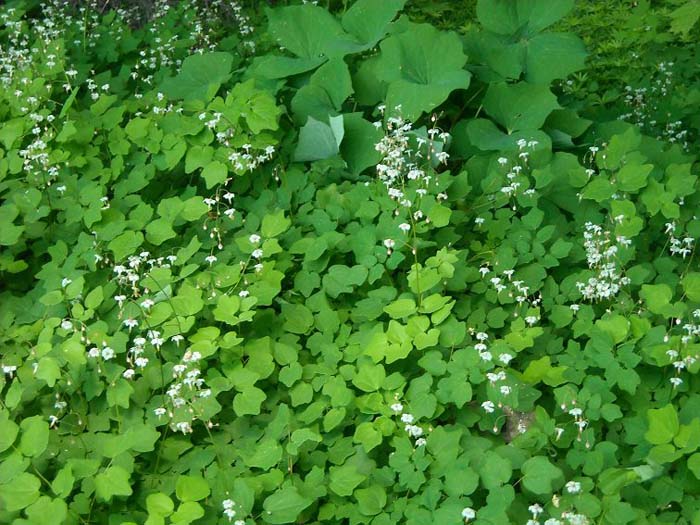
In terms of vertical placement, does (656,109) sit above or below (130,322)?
below

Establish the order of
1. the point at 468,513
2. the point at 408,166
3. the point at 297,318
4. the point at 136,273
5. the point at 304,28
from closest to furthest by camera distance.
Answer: the point at 468,513 < the point at 297,318 < the point at 136,273 < the point at 408,166 < the point at 304,28

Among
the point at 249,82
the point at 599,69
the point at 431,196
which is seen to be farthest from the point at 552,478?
the point at 599,69

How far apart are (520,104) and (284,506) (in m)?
2.08

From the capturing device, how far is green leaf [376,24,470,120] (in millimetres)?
3639

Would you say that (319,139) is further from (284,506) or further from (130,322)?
(284,506)

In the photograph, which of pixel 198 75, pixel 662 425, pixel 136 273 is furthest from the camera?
pixel 198 75

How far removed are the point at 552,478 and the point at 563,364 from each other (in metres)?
0.53

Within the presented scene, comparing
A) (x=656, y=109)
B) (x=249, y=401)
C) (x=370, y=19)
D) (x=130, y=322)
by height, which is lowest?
(x=656, y=109)

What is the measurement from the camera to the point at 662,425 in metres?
2.55

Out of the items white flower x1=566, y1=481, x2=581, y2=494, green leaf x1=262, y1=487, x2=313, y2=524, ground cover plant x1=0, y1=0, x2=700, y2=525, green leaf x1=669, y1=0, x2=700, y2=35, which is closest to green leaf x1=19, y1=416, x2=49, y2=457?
ground cover plant x1=0, y1=0, x2=700, y2=525

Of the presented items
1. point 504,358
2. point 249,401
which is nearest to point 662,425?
point 504,358

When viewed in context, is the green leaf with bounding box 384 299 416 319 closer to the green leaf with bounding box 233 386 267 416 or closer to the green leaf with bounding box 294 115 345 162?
the green leaf with bounding box 233 386 267 416

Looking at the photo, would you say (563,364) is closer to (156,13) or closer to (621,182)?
(621,182)

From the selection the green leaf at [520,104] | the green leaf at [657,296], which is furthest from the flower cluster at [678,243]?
the green leaf at [520,104]
